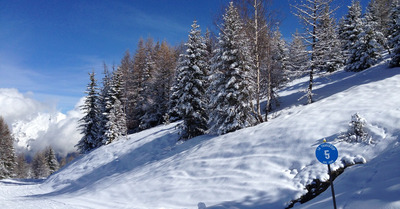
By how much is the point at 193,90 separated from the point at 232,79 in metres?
4.52

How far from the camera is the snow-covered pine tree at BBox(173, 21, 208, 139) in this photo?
1814 cm

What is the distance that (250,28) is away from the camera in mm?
14781

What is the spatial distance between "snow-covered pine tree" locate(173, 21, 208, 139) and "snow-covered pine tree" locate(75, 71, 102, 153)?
62.0 feet

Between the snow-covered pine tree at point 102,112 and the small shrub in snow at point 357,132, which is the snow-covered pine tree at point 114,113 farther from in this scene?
the small shrub in snow at point 357,132

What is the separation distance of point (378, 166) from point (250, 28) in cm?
1130

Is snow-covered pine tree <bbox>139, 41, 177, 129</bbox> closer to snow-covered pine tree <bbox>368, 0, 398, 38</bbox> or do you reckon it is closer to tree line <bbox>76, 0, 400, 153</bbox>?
tree line <bbox>76, 0, 400, 153</bbox>

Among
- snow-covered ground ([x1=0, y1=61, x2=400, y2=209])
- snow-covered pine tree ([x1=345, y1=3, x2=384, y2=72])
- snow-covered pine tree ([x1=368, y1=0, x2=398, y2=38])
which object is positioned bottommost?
snow-covered ground ([x1=0, y1=61, x2=400, y2=209])

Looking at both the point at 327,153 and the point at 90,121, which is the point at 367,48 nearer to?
the point at 327,153

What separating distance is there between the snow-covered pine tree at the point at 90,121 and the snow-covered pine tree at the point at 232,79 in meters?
22.8

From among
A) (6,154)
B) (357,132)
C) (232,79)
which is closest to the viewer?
(357,132)

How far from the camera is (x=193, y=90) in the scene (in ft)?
60.0

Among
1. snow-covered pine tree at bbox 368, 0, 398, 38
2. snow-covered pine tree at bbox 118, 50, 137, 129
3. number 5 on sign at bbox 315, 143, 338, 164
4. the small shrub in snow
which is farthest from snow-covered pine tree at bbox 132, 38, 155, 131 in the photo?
snow-covered pine tree at bbox 368, 0, 398, 38

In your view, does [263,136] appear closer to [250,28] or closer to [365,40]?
[250,28]

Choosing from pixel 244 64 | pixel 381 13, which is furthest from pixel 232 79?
pixel 381 13
